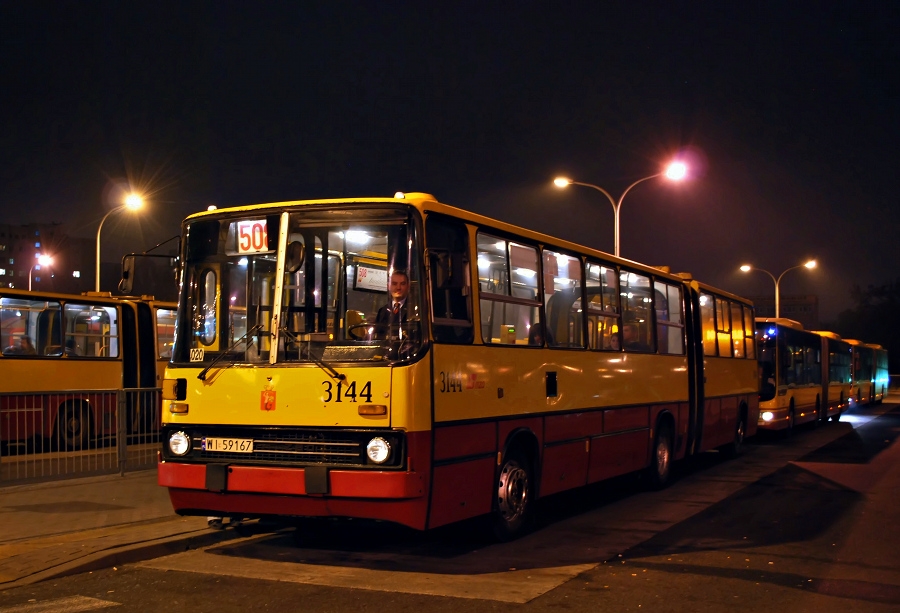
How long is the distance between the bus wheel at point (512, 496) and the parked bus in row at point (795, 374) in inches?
611

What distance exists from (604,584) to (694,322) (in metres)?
9.69

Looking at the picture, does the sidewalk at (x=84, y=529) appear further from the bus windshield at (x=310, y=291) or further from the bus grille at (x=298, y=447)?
the bus windshield at (x=310, y=291)

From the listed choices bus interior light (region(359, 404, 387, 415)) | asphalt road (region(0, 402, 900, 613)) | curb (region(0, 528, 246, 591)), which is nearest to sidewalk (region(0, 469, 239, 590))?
curb (region(0, 528, 246, 591))

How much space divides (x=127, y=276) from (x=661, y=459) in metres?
8.66

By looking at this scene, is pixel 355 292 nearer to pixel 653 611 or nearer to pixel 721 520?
pixel 653 611

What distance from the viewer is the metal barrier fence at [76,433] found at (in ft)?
40.7

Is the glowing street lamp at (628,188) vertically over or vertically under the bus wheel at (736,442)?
over

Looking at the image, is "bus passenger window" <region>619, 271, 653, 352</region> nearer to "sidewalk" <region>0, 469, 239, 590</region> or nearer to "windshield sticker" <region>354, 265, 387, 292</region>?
"windshield sticker" <region>354, 265, 387, 292</region>

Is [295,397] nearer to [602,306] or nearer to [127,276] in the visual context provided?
[127,276]

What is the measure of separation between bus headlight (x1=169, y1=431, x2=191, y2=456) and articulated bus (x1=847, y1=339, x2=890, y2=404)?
36.4 m

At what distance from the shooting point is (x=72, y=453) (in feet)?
43.0

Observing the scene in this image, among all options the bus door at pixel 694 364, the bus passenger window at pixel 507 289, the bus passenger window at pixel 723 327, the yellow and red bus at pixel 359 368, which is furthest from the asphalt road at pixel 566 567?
the bus passenger window at pixel 723 327

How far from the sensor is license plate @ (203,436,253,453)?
8.69 meters

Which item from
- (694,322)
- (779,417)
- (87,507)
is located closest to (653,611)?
(87,507)
